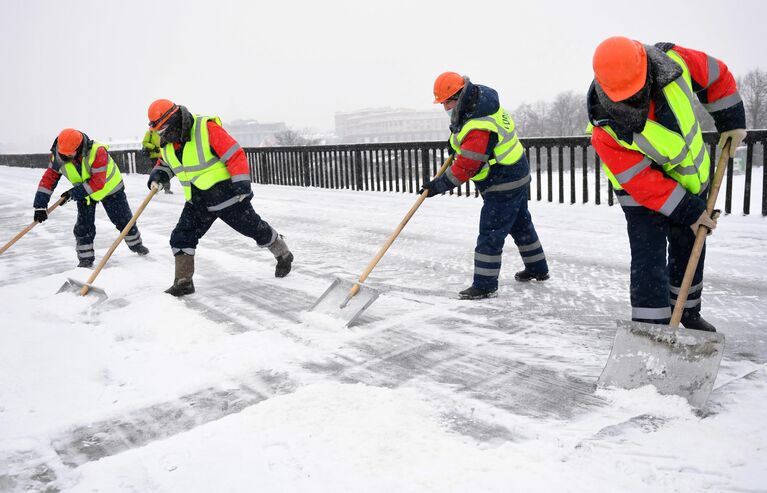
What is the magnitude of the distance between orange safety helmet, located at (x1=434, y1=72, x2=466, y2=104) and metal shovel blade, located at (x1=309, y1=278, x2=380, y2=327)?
1501 millimetres

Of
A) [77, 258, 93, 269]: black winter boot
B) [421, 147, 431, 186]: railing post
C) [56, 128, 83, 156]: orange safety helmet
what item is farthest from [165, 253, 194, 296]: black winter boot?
[421, 147, 431, 186]: railing post

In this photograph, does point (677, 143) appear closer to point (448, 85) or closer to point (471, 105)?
point (471, 105)

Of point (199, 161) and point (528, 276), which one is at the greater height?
point (199, 161)

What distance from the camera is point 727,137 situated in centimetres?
330

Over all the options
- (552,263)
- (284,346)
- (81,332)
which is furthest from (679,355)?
(81,332)

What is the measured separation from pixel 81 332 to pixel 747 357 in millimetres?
4138

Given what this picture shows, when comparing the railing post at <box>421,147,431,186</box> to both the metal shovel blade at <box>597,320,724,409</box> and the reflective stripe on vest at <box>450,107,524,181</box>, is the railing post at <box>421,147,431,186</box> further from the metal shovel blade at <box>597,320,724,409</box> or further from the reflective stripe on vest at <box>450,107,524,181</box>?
the metal shovel blade at <box>597,320,724,409</box>

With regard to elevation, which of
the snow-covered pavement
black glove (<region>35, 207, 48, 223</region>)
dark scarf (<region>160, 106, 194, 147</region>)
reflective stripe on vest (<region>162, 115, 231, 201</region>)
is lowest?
the snow-covered pavement

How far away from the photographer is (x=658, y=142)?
2838mm

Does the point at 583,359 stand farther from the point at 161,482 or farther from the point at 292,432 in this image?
the point at 161,482

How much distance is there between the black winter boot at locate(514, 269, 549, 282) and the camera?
4.98 meters

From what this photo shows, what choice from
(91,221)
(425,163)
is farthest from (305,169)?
(91,221)

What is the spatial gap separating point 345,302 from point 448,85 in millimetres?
1722

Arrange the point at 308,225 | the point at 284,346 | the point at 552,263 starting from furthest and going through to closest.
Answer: the point at 308,225 < the point at 552,263 < the point at 284,346
